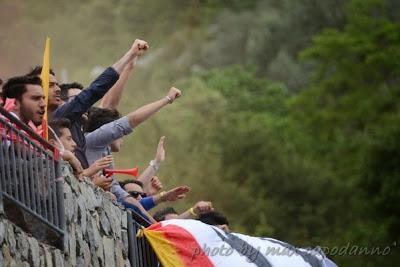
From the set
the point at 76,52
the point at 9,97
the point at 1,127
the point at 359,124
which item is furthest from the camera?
the point at 359,124

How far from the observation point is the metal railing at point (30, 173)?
486 inches

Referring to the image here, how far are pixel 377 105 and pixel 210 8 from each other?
18.0 m

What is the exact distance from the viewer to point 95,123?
1591cm

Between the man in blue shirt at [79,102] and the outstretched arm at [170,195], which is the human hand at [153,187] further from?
the man in blue shirt at [79,102]

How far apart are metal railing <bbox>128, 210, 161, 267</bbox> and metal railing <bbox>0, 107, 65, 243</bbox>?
235 cm

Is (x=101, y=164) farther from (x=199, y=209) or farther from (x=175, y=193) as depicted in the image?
(x=199, y=209)

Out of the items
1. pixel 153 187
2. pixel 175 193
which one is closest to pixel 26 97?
pixel 175 193

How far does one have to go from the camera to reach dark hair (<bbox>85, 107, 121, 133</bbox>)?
15.9 meters

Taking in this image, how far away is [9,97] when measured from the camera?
44.9 feet

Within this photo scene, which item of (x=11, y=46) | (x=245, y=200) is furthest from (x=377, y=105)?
(x=11, y=46)

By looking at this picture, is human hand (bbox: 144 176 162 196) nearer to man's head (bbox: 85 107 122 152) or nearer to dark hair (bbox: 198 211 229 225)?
dark hair (bbox: 198 211 229 225)

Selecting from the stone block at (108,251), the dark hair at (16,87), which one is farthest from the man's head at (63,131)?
the stone block at (108,251)

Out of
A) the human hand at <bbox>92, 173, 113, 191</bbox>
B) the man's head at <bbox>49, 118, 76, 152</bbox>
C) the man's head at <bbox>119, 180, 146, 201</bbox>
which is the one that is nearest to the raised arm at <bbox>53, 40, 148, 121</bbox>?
the man's head at <bbox>49, 118, 76, 152</bbox>

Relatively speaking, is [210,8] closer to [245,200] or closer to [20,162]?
[245,200]
